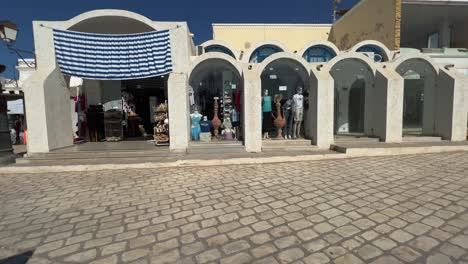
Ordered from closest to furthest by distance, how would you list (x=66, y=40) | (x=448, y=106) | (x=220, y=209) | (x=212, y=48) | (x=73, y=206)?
(x=220, y=209) < (x=73, y=206) < (x=66, y=40) < (x=448, y=106) < (x=212, y=48)

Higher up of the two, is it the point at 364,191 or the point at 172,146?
the point at 172,146

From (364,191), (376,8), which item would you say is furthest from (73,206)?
(376,8)

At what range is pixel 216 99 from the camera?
966 centimetres

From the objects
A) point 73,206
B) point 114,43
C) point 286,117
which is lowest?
point 73,206

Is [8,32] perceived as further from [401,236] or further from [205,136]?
[401,236]

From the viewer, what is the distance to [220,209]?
391 centimetres

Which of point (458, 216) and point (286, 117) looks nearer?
point (458, 216)

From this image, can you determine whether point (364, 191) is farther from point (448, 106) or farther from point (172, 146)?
point (448, 106)

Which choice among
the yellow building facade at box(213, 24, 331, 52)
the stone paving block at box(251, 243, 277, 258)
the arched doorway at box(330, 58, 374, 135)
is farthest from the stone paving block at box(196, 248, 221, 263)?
the yellow building facade at box(213, 24, 331, 52)

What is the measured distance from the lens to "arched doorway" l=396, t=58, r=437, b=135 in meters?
9.69

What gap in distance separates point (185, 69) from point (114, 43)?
98.3 inches

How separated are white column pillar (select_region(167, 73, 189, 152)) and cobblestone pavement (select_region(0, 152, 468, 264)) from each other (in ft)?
6.94

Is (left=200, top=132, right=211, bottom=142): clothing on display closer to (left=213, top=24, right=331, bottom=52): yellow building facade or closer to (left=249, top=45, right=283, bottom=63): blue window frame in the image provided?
(left=249, top=45, right=283, bottom=63): blue window frame

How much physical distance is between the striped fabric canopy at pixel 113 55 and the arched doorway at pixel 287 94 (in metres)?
3.85
